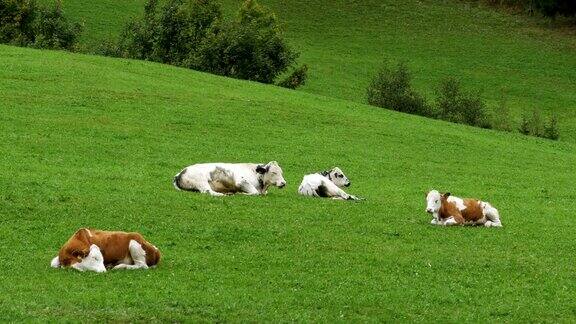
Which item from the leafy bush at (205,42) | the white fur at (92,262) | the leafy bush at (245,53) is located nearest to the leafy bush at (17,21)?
the leafy bush at (205,42)

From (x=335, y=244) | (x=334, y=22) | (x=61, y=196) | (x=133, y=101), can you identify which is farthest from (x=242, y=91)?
(x=334, y=22)

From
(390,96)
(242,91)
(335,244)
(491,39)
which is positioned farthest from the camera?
(491,39)

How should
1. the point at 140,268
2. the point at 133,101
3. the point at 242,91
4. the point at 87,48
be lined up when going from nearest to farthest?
the point at 140,268 → the point at 133,101 → the point at 242,91 → the point at 87,48

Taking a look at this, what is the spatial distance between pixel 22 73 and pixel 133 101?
20.4 feet

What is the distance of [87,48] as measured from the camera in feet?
219

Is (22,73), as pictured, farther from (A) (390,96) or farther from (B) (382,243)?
(B) (382,243)

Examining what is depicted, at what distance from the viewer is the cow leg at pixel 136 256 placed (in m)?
16.2

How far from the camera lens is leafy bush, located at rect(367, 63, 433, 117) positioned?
196 ft


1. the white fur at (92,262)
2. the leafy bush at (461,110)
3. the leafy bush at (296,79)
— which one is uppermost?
the white fur at (92,262)

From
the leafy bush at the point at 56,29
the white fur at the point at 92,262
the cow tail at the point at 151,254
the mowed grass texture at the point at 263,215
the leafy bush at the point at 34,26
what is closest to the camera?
the mowed grass texture at the point at 263,215

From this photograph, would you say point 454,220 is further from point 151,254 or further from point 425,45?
point 425,45

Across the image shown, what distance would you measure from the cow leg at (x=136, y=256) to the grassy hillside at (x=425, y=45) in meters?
56.1

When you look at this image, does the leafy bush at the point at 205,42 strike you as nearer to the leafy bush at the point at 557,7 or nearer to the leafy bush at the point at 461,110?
the leafy bush at the point at 461,110

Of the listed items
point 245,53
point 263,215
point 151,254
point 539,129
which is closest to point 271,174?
point 263,215
